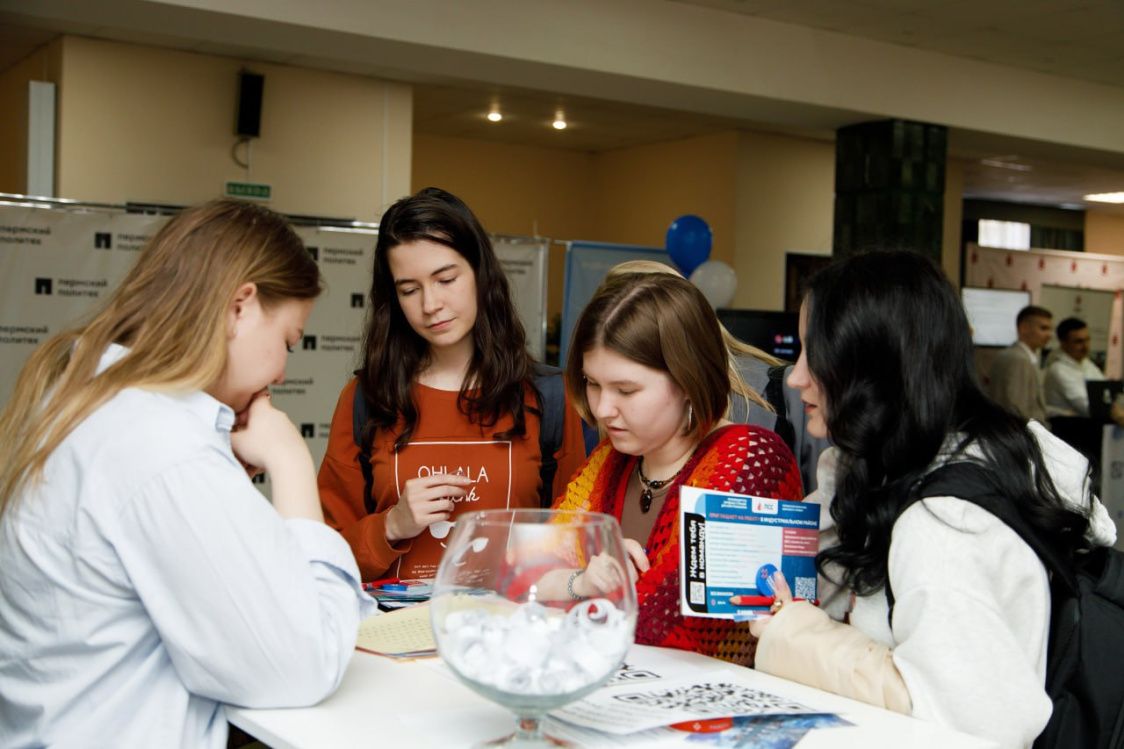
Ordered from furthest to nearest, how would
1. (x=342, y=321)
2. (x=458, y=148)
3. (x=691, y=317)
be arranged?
(x=458, y=148)
(x=342, y=321)
(x=691, y=317)

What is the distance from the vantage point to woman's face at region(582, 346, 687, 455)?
195cm

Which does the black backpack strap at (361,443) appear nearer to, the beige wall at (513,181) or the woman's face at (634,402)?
the woman's face at (634,402)

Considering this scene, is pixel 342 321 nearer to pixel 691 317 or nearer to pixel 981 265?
pixel 691 317

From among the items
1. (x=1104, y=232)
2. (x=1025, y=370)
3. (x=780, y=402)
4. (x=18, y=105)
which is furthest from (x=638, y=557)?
(x=1104, y=232)

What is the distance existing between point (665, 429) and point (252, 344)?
2.57 ft

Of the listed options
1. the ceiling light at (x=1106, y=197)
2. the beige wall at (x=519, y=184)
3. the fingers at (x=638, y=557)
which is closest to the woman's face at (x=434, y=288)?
the fingers at (x=638, y=557)

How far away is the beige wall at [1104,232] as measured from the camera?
47.4ft

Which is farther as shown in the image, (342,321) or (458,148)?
(458,148)

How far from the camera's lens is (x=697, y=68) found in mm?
6691

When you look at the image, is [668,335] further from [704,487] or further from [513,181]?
[513,181]

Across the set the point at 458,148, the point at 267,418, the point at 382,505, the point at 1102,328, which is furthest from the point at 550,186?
the point at 267,418

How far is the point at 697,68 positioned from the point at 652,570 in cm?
534

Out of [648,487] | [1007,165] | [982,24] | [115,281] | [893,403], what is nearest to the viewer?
[893,403]

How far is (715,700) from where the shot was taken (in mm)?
1462
